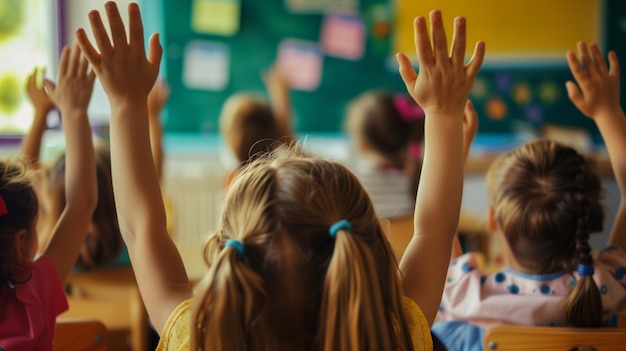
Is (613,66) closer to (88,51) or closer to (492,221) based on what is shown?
(492,221)

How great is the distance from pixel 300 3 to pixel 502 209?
9.84 feet

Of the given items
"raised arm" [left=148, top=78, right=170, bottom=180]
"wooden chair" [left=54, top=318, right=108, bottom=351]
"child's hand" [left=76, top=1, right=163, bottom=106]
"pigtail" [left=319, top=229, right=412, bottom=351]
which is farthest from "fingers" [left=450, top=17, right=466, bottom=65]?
"raised arm" [left=148, top=78, right=170, bottom=180]

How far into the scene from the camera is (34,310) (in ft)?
4.48

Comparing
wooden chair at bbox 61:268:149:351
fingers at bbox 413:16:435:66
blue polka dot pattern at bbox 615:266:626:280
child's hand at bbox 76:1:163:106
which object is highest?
fingers at bbox 413:16:435:66

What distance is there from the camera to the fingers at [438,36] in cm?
117

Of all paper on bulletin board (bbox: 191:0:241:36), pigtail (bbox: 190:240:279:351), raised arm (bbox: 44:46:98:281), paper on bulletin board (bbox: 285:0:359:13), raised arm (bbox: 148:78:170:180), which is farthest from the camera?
paper on bulletin board (bbox: 285:0:359:13)

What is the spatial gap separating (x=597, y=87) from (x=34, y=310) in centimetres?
129

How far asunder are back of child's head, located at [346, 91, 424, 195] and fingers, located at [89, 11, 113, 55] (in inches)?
82.2

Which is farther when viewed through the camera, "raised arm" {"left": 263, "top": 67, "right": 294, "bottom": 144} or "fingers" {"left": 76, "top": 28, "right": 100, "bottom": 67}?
"raised arm" {"left": 263, "top": 67, "right": 294, "bottom": 144}

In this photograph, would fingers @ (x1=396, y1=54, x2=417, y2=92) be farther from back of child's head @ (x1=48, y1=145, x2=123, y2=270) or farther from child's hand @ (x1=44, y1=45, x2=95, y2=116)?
back of child's head @ (x1=48, y1=145, x2=123, y2=270)

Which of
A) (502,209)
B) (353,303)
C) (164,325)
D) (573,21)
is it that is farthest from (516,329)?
(573,21)

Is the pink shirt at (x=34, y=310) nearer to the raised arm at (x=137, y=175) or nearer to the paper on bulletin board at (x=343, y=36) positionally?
the raised arm at (x=137, y=175)

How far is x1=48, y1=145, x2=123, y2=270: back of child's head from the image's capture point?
2.29 meters

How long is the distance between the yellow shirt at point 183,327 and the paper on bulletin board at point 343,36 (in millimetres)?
3516
